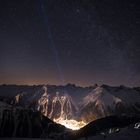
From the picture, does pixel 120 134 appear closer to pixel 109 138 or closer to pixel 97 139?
pixel 109 138

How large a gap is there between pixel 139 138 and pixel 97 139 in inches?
1203

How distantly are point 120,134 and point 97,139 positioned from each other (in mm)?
15941

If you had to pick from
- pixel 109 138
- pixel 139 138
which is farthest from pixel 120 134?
pixel 139 138

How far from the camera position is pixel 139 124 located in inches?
5507

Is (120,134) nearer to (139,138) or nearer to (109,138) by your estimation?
(109,138)

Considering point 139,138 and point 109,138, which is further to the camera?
point 109,138

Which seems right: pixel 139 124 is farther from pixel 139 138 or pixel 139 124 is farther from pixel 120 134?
pixel 139 138

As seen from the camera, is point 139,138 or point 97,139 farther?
point 97,139

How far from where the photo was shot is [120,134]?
132625 mm

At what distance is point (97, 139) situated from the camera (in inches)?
5679

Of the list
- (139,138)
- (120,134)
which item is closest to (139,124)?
(120,134)

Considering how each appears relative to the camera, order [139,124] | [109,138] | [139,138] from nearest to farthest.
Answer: [139,138], [109,138], [139,124]

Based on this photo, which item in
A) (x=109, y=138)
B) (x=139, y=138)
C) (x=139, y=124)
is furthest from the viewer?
(x=139, y=124)

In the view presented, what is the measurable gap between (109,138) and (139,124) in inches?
744
